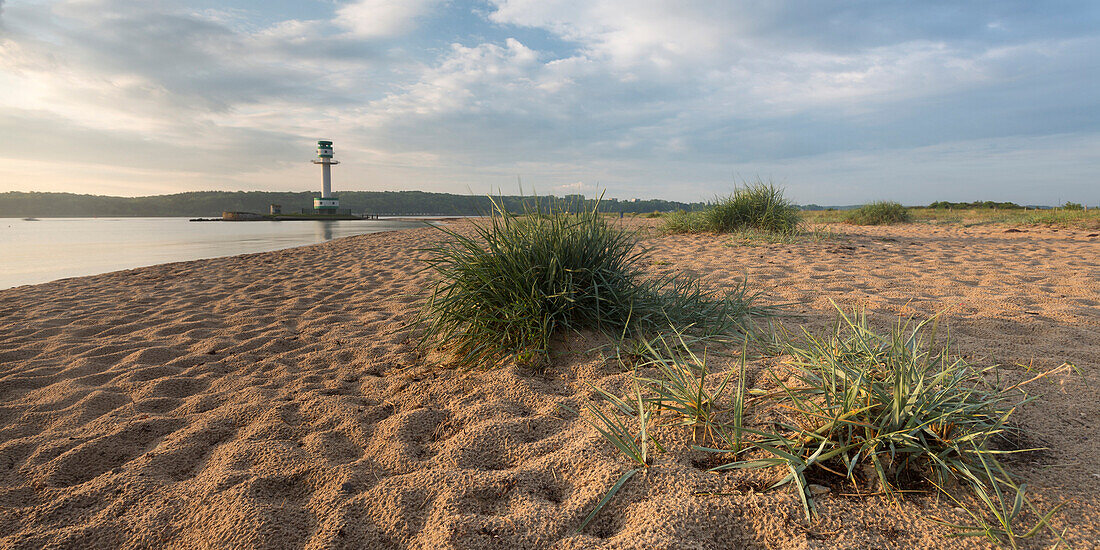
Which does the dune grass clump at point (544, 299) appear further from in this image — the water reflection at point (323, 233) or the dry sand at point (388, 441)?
the water reflection at point (323, 233)

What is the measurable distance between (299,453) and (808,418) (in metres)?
1.47

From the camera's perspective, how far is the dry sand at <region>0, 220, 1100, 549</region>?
110 centimetres

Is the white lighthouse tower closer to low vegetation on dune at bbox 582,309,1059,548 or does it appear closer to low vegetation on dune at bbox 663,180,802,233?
low vegetation on dune at bbox 663,180,802,233

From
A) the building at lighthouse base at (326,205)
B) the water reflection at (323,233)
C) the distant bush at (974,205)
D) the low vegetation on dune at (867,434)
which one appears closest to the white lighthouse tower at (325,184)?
the building at lighthouse base at (326,205)

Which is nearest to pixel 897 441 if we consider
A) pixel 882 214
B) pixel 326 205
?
pixel 882 214

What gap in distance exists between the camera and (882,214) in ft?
34.1

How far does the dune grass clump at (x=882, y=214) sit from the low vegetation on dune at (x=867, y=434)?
1058cm

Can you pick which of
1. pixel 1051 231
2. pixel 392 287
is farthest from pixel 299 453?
pixel 1051 231

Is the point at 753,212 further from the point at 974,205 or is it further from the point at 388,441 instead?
the point at 974,205

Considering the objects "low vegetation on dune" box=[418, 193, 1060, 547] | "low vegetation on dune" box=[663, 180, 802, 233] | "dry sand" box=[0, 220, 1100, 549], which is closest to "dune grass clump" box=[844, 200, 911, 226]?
"low vegetation on dune" box=[663, 180, 802, 233]

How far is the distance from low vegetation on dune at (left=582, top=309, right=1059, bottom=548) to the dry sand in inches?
1.9

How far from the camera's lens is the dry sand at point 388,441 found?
1.10m

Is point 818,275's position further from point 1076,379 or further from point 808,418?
point 808,418

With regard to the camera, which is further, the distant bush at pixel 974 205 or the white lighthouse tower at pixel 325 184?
the white lighthouse tower at pixel 325 184
